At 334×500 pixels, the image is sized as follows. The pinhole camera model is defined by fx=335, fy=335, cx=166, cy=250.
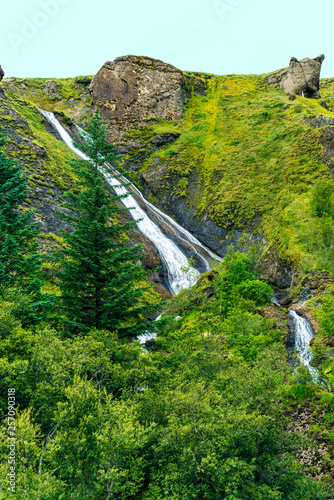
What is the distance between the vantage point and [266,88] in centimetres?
8869

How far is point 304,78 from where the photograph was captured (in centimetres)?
7750

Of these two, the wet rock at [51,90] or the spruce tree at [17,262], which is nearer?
the spruce tree at [17,262]

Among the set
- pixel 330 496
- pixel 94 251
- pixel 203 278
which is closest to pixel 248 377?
pixel 330 496

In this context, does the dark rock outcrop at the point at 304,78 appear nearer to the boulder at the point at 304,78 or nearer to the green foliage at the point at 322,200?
the boulder at the point at 304,78

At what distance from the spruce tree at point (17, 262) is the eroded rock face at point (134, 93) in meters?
65.0

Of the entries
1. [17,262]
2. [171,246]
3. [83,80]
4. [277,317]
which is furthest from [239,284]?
[83,80]

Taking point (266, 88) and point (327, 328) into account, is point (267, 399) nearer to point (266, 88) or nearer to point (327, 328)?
point (327, 328)

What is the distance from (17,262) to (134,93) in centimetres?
7569

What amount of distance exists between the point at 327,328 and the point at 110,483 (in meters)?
12.6

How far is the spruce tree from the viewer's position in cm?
1647

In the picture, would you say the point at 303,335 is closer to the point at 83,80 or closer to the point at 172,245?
the point at 172,245

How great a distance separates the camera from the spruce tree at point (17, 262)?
54.0 ft

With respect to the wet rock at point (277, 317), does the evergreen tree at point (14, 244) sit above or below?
above

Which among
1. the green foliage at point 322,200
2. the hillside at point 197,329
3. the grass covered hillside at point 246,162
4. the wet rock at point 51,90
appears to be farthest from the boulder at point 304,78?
the wet rock at point 51,90
